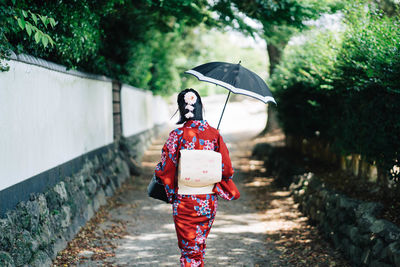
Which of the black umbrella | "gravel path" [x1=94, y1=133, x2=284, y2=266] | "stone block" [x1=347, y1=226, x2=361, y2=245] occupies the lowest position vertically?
"gravel path" [x1=94, y1=133, x2=284, y2=266]

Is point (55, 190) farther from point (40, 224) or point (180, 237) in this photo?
point (180, 237)

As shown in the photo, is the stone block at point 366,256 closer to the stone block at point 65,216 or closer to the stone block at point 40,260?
the stone block at point 40,260

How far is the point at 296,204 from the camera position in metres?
8.13

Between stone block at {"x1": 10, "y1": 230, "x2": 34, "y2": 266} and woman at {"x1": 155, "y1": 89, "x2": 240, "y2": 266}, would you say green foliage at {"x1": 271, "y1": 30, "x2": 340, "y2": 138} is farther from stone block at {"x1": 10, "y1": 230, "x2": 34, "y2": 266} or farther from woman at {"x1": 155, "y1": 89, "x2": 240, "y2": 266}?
stone block at {"x1": 10, "y1": 230, "x2": 34, "y2": 266}

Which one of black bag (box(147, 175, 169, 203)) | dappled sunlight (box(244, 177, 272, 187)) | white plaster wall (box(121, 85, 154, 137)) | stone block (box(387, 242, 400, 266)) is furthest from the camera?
white plaster wall (box(121, 85, 154, 137))

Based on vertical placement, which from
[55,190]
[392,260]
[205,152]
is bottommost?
[392,260]

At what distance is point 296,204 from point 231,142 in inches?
518

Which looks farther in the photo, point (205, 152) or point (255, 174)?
point (255, 174)

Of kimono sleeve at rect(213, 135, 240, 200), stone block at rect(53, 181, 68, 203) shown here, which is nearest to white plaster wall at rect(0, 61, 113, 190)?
stone block at rect(53, 181, 68, 203)

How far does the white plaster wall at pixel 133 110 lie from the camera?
42.2ft

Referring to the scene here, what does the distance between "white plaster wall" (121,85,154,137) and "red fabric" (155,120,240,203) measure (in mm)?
8563

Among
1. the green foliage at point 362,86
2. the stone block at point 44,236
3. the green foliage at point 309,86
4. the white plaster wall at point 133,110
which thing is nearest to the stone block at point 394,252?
the green foliage at point 362,86

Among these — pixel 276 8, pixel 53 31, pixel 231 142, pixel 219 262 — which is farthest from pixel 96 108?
pixel 231 142

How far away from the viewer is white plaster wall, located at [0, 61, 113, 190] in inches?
170
